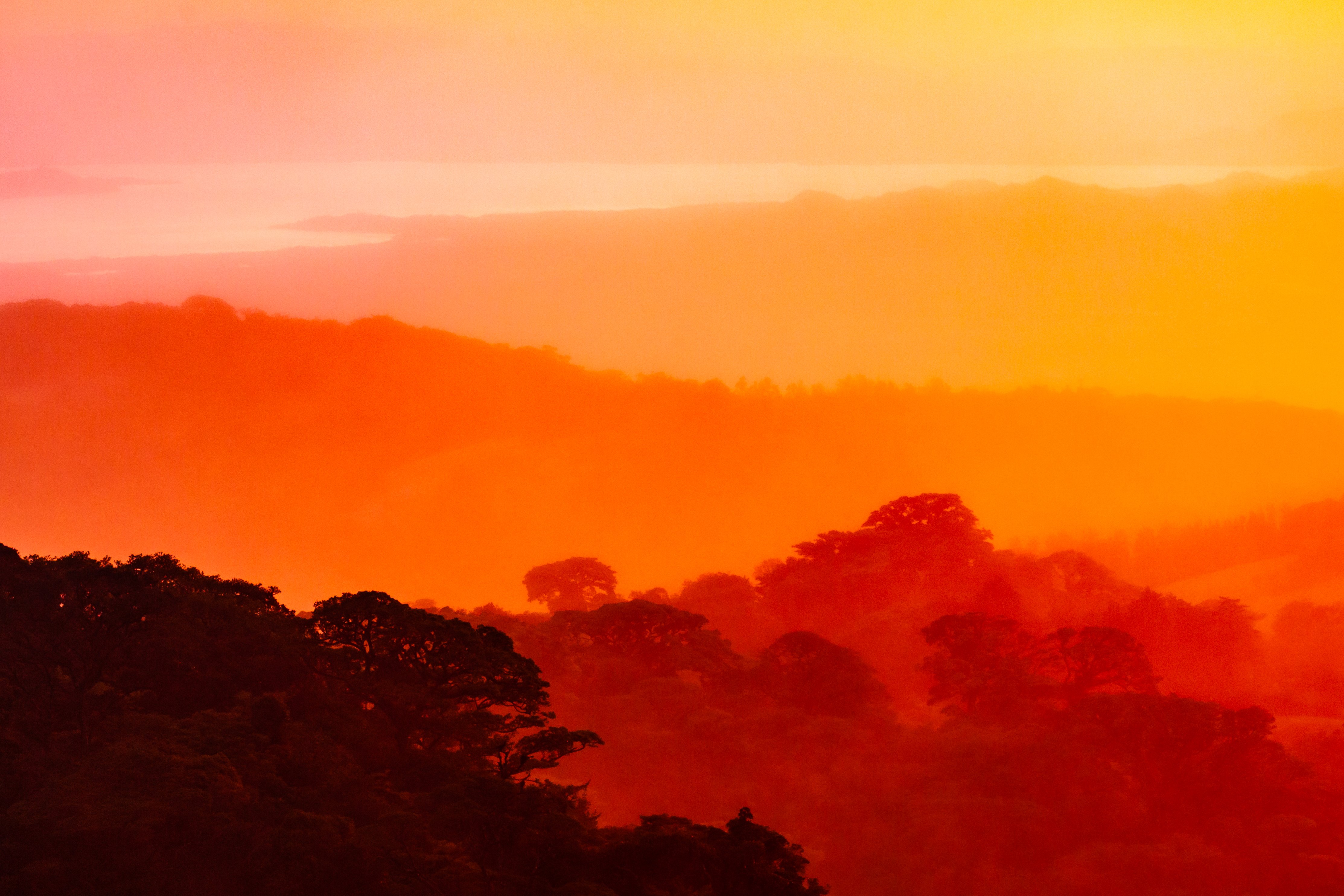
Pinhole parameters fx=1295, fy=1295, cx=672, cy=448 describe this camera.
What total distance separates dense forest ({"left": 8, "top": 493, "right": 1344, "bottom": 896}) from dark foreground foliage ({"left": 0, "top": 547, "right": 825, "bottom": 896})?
0.30ft

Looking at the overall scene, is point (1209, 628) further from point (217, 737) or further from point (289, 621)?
point (217, 737)

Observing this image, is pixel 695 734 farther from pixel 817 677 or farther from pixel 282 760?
pixel 282 760

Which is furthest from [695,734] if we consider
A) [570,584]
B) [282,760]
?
[570,584]

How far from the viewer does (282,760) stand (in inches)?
1401

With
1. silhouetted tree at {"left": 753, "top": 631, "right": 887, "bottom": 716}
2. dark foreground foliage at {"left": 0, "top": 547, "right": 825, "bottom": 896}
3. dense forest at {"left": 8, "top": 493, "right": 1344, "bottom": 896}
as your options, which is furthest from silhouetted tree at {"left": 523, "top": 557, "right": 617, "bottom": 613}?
dark foreground foliage at {"left": 0, "top": 547, "right": 825, "bottom": 896}

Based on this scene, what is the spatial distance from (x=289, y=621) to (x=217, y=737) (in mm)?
9320

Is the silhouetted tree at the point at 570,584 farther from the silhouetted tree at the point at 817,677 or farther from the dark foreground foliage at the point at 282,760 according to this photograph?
the dark foreground foliage at the point at 282,760

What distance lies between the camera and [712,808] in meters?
61.2

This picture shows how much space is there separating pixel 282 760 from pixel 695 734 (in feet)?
103

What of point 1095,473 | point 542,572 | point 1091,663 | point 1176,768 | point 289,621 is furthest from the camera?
point 1095,473

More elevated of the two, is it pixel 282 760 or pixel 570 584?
pixel 570 584

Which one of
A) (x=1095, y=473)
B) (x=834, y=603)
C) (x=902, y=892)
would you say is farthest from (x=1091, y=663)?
(x=1095, y=473)

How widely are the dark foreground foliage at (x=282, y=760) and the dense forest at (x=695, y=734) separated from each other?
0.09 metres

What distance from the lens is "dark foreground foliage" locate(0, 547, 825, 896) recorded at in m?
32.0
